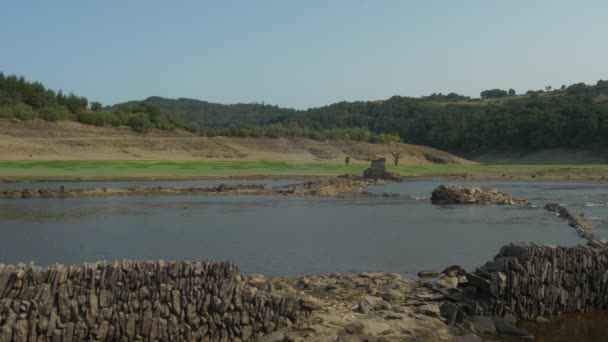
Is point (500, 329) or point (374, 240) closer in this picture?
point (500, 329)

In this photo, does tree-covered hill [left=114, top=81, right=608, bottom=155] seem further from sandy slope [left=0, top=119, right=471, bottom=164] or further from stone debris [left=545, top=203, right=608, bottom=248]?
stone debris [left=545, top=203, right=608, bottom=248]

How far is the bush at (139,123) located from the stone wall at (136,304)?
77.0 meters

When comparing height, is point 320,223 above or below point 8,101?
below

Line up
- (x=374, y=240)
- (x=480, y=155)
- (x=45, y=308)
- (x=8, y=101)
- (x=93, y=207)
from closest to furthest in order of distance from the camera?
(x=45, y=308), (x=374, y=240), (x=93, y=207), (x=8, y=101), (x=480, y=155)

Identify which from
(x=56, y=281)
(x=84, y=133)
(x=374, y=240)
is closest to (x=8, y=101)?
(x=84, y=133)

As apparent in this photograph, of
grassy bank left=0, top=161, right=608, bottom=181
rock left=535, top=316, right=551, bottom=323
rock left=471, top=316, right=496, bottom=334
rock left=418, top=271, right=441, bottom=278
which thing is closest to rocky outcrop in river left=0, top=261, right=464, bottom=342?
rock left=471, top=316, right=496, bottom=334

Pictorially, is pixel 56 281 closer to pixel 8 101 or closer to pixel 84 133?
pixel 84 133

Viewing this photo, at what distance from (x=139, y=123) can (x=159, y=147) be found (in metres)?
9.41

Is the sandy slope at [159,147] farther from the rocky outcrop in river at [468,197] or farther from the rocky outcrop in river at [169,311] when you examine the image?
the rocky outcrop in river at [169,311]

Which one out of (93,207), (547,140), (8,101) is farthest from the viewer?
(547,140)

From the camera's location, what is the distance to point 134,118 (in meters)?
86.0

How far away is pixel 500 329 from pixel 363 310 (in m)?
2.23

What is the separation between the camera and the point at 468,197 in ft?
114

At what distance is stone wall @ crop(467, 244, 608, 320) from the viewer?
36.2 feet
